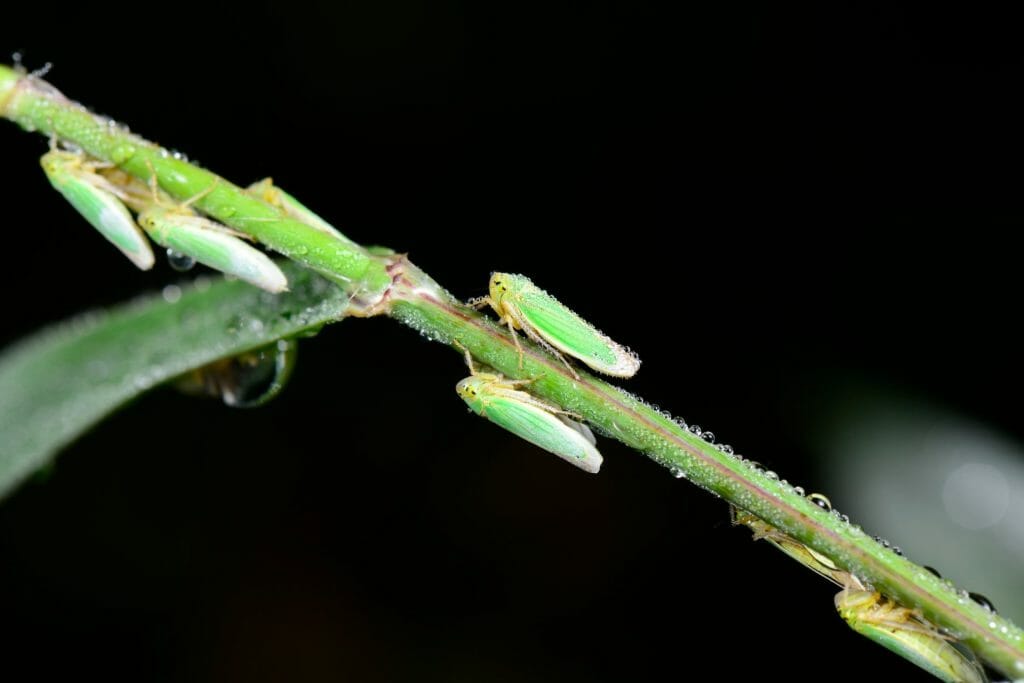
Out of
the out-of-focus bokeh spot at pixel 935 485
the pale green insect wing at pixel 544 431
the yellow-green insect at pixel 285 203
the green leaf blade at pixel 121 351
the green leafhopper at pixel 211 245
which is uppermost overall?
the out-of-focus bokeh spot at pixel 935 485

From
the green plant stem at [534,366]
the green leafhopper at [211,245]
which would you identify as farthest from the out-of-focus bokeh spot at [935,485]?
the green leafhopper at [211,245]

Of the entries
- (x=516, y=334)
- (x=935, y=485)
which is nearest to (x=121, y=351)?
(x=516, y=334)

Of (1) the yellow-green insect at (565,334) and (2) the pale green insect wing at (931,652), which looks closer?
(2) the pale green insect wing at (931,652)

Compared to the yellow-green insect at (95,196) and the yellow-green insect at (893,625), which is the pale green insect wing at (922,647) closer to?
the yellow-green insect at (893,625)

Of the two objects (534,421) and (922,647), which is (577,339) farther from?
(922,647)

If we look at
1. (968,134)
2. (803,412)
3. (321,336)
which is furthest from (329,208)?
(968,134)

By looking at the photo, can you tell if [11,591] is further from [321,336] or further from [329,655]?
[321,336]

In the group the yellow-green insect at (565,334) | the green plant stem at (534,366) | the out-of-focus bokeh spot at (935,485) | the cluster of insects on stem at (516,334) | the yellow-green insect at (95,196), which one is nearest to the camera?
the green plant stem at (534,366)
